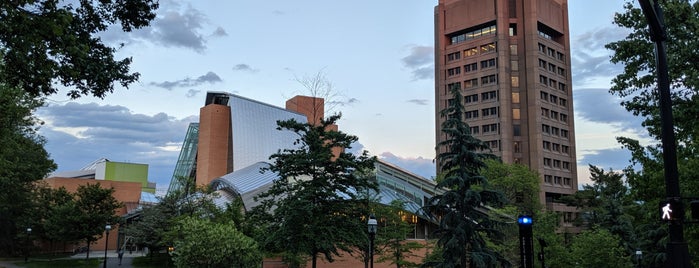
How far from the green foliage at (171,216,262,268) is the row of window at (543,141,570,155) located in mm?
77200

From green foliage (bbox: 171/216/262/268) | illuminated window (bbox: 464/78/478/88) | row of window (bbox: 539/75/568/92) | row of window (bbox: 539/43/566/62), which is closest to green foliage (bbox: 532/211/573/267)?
green foliage (bbox: 171/216/262/268)

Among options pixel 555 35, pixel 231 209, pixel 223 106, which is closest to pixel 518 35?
pixel 555 35

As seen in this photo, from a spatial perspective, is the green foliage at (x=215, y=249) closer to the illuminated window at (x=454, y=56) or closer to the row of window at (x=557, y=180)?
the row of window at (x=557, y=180)

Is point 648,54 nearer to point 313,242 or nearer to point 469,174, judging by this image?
point 469,174

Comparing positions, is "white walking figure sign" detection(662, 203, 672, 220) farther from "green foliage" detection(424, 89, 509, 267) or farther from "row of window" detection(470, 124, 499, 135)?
"row of window" detection(470, 124, 499, 135)

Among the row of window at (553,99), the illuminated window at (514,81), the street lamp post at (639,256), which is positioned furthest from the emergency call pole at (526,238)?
the illuminated window at (514,81)

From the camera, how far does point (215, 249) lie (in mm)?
25312

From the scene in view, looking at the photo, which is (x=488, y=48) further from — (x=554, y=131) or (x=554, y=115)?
(x=554, y=131)

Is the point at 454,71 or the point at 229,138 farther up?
the point at 454,71

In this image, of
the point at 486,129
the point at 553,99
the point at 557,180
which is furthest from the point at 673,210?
the point at 553,99

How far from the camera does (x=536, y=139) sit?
9119 cm

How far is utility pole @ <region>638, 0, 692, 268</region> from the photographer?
24.4 ft

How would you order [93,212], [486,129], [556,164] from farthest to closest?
[486,129]
[556,164]
[93,212]

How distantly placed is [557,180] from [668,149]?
92516 millimetres
